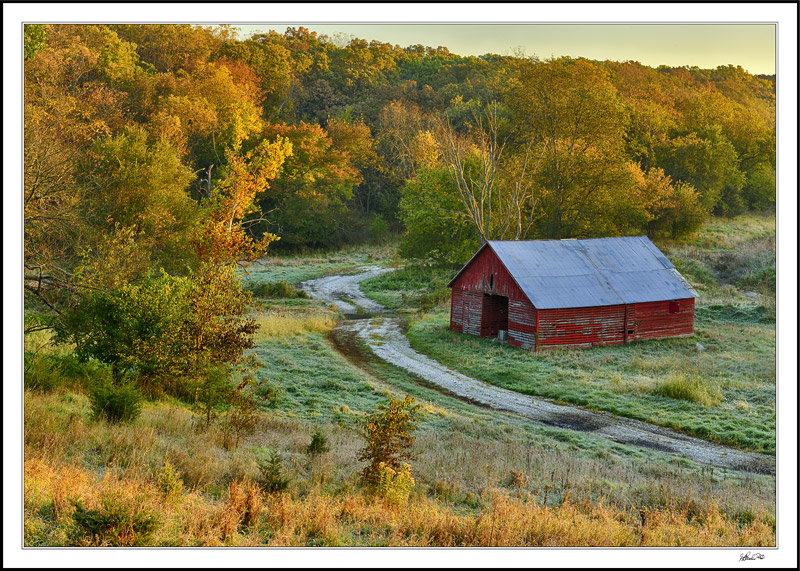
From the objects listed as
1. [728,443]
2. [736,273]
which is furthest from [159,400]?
[736,273]

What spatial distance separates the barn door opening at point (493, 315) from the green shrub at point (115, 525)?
22999 millimetres

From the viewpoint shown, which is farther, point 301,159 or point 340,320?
point 301,159

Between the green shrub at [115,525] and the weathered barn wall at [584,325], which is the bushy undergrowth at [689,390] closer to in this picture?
the weathered barn wall at [584,325]

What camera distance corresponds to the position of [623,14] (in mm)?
9898

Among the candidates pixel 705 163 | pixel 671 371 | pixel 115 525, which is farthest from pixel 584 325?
pixel 705 163

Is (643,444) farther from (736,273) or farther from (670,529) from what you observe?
(736,273)

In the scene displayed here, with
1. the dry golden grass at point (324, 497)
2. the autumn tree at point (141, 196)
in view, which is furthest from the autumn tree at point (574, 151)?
the dry golden grass at point (324, 497)

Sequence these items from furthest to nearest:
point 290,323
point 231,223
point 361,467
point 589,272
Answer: point 290,323
point 231,223
point 589,272
point 361,467

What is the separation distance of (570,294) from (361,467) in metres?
17.7

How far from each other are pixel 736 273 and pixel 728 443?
3333 cm

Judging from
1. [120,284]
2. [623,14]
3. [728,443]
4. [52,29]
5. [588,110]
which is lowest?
[728,443]

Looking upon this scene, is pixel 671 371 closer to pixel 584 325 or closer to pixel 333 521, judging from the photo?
pixel 584 325

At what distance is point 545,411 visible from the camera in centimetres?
1991

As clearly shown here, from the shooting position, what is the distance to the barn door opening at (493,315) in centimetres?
3008
